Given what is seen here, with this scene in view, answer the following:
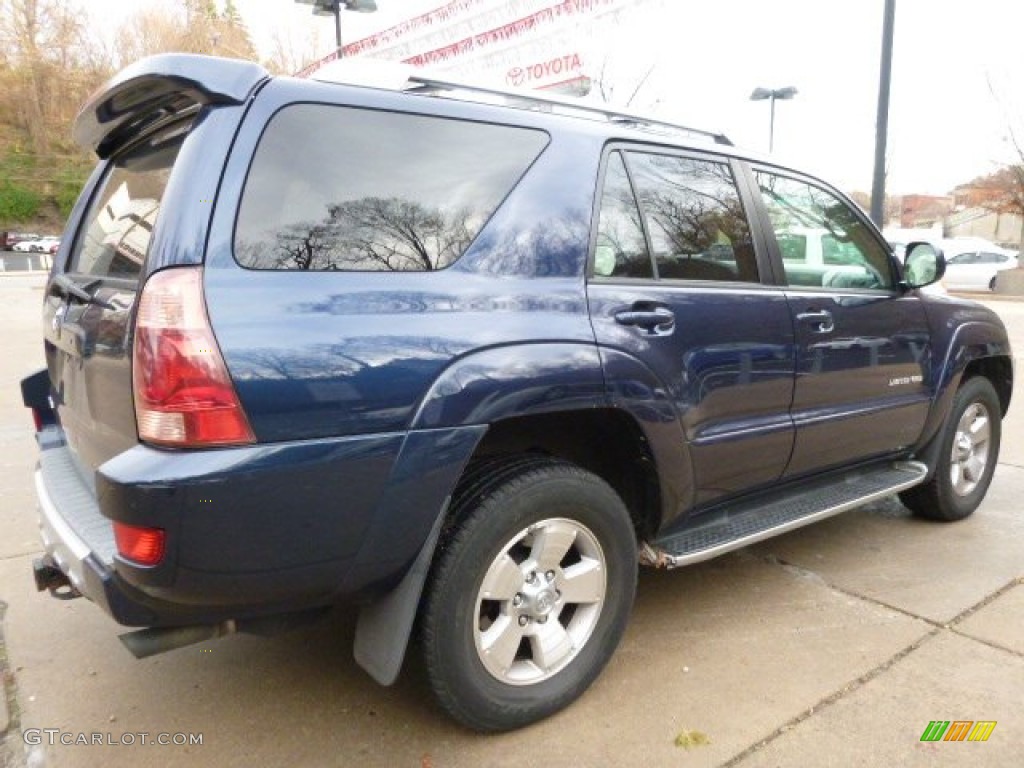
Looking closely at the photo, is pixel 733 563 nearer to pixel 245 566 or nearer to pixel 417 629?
pixel 417 629

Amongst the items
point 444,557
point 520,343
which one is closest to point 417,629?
point 444,557

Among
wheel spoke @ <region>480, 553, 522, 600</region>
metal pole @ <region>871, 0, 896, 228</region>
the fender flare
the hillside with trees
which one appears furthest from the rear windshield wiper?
the hillside with trees

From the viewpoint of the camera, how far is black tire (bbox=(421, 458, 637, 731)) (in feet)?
7.15

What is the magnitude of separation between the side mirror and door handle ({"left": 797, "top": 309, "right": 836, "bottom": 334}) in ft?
2.39

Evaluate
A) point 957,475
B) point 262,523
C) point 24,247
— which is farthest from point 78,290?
point 24,247

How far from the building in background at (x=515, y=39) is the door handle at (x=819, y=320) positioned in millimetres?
5480

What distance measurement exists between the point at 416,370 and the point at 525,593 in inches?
31.9

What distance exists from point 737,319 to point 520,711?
155 centimetres

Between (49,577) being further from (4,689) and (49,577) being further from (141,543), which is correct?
(141,543)

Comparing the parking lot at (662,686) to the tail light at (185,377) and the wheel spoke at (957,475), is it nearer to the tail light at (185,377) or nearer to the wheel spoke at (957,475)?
the wheel spoke at (957,475)

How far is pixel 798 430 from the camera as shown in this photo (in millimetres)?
3145

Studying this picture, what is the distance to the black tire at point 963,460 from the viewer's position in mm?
4059

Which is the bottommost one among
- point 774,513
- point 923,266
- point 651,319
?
point 774,513

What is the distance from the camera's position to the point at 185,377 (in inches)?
70.9
